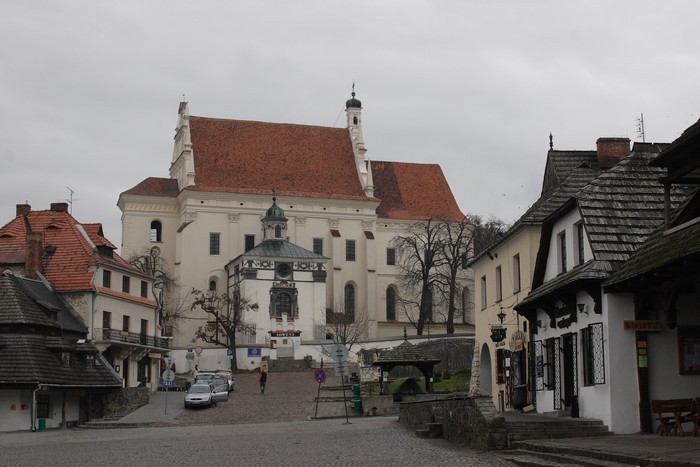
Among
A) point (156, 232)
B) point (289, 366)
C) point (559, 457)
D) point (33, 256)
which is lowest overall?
point (559, 457)

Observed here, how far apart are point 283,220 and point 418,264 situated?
42.6 feet

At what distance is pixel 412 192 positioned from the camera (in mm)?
101188

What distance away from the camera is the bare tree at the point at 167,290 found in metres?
84.6

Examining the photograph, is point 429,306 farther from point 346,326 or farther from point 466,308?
point 346,326

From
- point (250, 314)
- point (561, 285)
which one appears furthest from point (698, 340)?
point (250, 314)

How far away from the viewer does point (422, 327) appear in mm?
86062

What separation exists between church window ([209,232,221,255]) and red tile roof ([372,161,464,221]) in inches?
616

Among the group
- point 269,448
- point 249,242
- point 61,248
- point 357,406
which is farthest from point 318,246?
point 269,448

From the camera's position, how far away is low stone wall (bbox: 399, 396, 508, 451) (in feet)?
68.7

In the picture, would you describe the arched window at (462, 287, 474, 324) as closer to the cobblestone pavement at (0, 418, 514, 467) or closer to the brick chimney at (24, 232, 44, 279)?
the brick chimney at (24, 232, 44, 279)

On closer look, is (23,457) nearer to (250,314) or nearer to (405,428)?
(405,428)

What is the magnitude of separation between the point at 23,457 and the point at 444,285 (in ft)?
227

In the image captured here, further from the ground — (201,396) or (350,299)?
(350,299)

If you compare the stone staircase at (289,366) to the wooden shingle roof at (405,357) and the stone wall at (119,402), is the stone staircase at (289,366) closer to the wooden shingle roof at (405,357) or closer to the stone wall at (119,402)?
the stone wall at (119,402)
